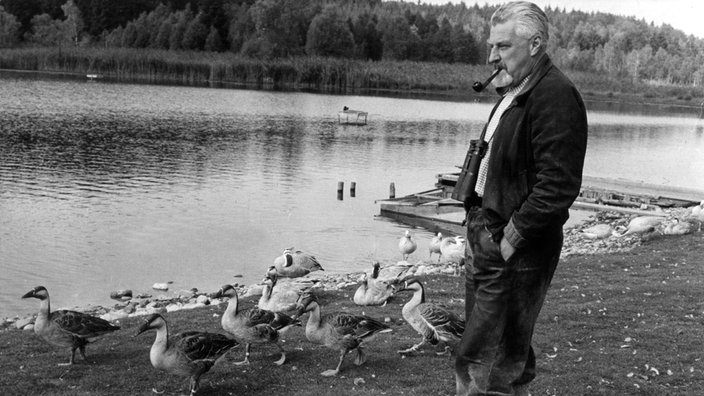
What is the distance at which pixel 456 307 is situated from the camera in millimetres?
14969

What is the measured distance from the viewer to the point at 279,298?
16453mm

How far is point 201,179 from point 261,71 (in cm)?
9743

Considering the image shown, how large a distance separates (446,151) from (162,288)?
4269 cm

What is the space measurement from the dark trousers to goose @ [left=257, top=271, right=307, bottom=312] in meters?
A: 9.89

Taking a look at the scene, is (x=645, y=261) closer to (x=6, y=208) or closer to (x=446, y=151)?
(x=6, y=208)

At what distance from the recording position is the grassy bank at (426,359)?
10109mm

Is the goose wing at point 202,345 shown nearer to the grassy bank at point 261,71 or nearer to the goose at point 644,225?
the goose at point 644,225

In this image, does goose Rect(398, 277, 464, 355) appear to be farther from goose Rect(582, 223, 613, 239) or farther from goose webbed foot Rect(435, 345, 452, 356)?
goose Rect(582, 223, 613, 239)

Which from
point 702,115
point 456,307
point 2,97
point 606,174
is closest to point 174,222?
point 456,307

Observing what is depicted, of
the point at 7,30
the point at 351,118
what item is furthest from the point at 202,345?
the point at 7,30

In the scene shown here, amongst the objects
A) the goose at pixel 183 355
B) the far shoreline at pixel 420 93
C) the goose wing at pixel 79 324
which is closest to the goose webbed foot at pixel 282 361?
the goose at pixel 183 355

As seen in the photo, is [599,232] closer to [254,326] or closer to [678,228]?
[678,228]

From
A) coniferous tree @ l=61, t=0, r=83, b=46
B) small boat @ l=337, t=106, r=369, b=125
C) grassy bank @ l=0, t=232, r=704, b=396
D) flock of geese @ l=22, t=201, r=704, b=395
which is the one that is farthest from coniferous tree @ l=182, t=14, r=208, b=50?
flock of geese @ l=22, t=201, r=704, b=395

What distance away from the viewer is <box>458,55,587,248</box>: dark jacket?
5.62 m
